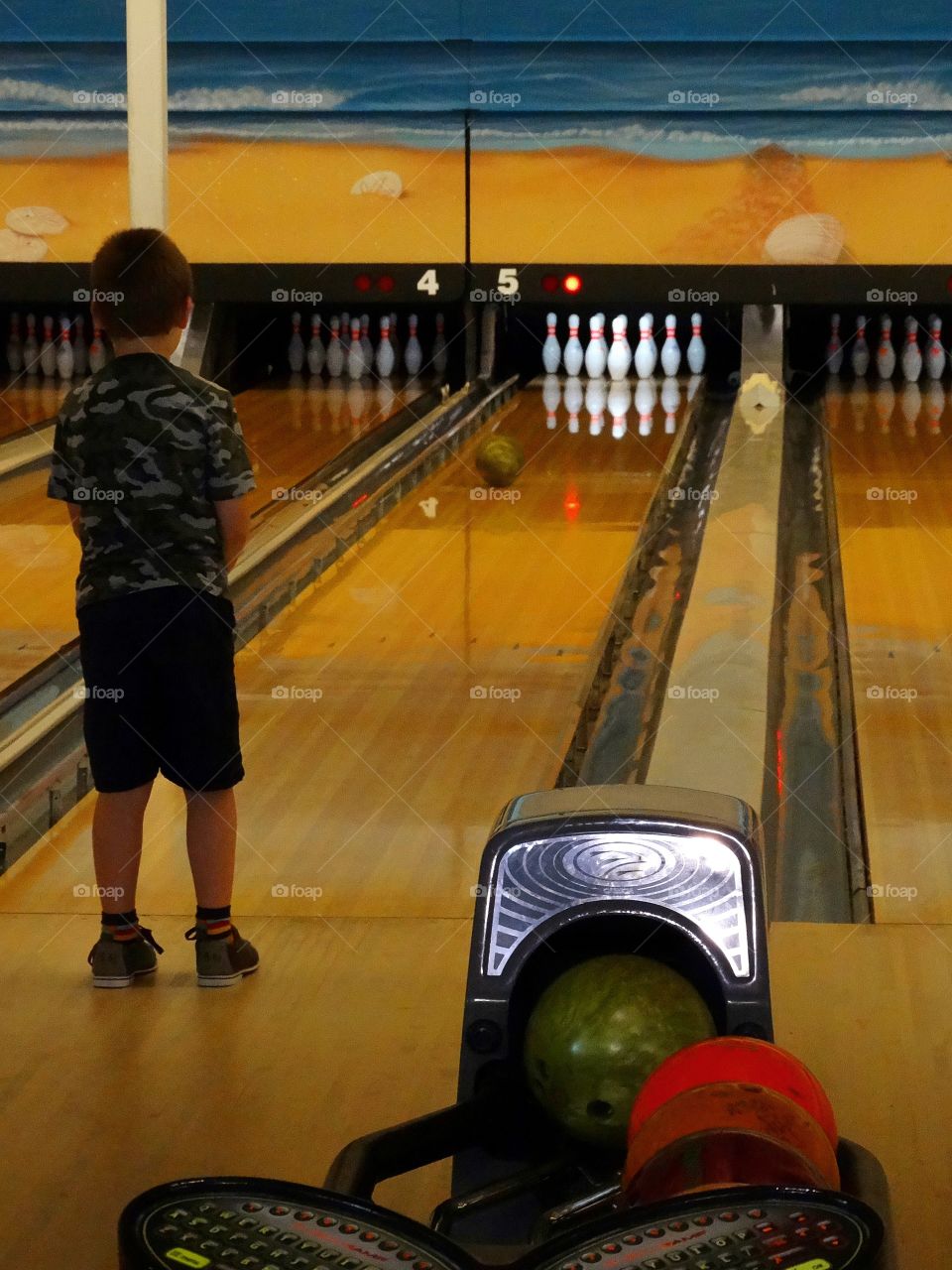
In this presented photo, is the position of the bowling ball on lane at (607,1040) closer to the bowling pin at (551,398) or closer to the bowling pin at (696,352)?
the bowling pin at (551,398)

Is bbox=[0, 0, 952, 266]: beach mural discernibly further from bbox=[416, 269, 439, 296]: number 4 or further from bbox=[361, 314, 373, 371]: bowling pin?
bbox=[361, 314, 373, 371]: bowling pin

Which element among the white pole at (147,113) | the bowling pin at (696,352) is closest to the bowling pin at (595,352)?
the bowling pin at (696,352)

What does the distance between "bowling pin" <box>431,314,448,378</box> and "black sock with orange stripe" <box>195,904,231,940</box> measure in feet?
17.7

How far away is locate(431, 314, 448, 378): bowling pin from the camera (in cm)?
726

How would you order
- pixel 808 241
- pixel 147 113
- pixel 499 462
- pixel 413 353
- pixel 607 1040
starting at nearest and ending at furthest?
pixel 607 1040 < pixel 147 113 < pixel 499 462 < pixel 808 241 < pixel 413 353

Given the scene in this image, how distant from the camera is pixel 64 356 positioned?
7.20 m

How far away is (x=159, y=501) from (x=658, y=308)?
18.3 ft

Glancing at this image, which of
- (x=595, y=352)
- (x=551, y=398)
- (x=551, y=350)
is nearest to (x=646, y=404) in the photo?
(x=551, y=398)

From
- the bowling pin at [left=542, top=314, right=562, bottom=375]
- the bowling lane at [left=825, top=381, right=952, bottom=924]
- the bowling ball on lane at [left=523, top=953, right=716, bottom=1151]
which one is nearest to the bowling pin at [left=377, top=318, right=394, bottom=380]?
the bowling pin at [left=542, top=314, right=562, bottom=375]

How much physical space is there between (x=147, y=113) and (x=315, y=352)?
4446 millimetres

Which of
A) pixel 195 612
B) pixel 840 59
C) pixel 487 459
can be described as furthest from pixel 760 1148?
pixel 840 59

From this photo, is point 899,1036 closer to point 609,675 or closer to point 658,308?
point 609,675

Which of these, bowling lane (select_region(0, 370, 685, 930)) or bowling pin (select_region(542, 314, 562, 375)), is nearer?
bowling lane (select_region(0, 370, 685, 930))

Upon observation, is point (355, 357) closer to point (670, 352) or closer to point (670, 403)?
point (670, 352)
